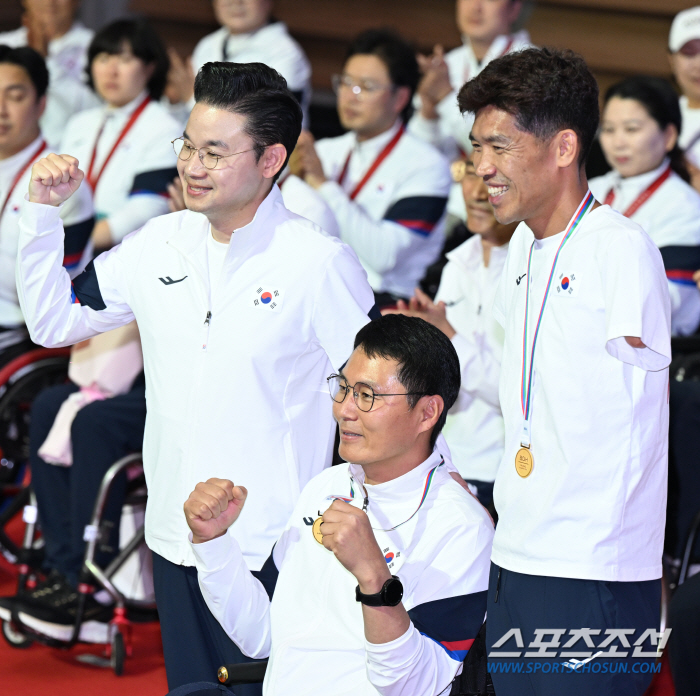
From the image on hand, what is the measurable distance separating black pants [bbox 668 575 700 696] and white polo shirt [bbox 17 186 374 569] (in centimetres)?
75

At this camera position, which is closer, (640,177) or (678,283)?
(678,283)

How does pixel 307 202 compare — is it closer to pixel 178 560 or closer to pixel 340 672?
pixel 178 560

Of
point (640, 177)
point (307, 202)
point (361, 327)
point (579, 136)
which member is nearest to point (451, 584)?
point (361, 327)

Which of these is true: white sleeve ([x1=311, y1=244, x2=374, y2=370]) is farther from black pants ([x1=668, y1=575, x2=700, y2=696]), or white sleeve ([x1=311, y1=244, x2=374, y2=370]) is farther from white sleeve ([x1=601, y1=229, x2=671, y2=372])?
black pants ([x1=668, y1=575, x2=700, y2=696])

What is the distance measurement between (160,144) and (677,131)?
187 centimetres

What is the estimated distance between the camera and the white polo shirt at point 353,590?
5.67 ft

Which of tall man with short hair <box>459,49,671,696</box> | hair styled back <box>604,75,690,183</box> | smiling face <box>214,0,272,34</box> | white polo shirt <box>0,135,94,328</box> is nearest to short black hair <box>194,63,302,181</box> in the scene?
tall man with short hair <box>459,49,671,696</box>

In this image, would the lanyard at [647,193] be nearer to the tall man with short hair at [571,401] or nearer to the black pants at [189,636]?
the tall man with short hair at [571,401]

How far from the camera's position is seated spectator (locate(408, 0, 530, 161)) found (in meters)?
4.35

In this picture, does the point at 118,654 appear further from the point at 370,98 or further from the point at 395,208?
the point at 370,98

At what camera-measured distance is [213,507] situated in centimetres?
179

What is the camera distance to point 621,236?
64.2 inches

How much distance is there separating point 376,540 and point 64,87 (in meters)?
4.09

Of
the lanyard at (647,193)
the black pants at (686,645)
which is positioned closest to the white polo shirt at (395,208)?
the lanyard at (647,193)
